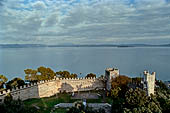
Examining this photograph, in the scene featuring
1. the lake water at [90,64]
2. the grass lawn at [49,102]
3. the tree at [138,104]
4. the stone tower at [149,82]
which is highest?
the lake water at [90,64]

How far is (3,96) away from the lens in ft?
51.1

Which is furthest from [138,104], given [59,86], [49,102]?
[59,86]

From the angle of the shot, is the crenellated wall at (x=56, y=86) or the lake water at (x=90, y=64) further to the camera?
the lake water at (x=90, y=64)

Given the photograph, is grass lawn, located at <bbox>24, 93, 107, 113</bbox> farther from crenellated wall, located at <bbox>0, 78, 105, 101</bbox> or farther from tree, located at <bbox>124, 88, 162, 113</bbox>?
tree, located at <bbox>124, 88, 162, 113</bbox>

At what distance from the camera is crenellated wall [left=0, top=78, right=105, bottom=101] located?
18269 millimetres

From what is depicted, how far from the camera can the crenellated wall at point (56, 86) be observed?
18.3 meters

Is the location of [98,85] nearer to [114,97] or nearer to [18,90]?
[114,97]

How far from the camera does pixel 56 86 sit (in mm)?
21625

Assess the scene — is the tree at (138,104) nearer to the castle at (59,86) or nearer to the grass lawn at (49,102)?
the grass lawn at (49,102)

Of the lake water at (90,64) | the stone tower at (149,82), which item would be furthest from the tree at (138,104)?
the lake water at (90,64)

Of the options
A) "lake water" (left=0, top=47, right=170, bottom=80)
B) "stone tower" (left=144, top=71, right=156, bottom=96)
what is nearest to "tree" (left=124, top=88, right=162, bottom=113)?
"stone tower" (left=144, top=71, right=156, bottom=96)

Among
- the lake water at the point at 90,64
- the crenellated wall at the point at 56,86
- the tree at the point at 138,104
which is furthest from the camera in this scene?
the lake water at the point at 90,64

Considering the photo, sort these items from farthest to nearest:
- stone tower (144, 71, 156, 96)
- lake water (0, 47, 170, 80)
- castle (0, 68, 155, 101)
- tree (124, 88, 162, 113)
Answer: lake water (0, 47, 170, 80)
castle (0, 68, 155, 101)
stone tower (144, 71, 156, 96)
tree (124, 88, 162, 113)

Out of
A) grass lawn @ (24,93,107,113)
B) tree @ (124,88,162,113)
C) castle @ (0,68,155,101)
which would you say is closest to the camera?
tree @ (124,88,162,113)
